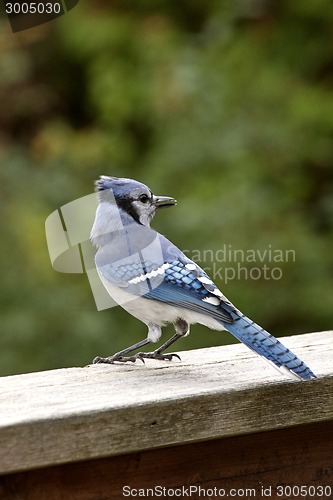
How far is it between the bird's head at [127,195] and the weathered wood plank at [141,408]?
0.58 metres

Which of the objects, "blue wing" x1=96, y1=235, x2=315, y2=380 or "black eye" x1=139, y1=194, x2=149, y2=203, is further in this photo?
"black eye" x1=139, y1=194, x2=149, y2=203

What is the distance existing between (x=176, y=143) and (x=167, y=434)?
10.2 ft

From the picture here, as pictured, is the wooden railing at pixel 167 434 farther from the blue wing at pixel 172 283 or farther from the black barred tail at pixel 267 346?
the blue wing at pixel 172 283

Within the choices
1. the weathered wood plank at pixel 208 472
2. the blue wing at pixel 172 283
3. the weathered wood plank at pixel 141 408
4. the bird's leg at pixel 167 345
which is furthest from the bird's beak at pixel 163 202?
the weathered wood plank at pixel 208 472

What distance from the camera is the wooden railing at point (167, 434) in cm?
Answer: 146

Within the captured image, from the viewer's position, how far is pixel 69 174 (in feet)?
14.4

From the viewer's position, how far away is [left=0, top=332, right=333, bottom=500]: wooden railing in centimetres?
146

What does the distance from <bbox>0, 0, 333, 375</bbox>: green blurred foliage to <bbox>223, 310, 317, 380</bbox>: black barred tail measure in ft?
6.43

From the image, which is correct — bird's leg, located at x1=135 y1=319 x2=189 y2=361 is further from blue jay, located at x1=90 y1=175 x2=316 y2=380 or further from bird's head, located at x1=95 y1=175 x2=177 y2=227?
bird's head, located at x1=95 y1=175 x2=177 y2=227

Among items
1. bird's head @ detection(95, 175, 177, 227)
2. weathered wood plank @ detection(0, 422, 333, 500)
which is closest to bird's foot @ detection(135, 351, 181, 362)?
bird's head @ detection(95, 175, 177, 227)

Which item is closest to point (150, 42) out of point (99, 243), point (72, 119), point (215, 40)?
point (215, 40)

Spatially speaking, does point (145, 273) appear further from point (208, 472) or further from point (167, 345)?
point (208, 472)

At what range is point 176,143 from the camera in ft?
14.8

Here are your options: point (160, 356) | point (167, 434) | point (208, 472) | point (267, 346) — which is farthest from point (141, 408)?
point (160, 356)
